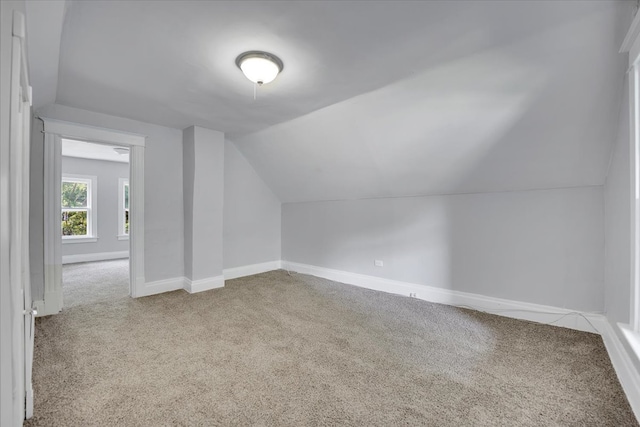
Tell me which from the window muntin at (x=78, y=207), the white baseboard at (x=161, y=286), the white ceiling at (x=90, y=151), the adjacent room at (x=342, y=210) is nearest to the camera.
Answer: the adjacent room at (x=342, y=210)

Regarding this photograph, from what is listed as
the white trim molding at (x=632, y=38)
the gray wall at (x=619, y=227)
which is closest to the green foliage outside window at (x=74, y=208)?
the white trim molding at (x=632, y=38)

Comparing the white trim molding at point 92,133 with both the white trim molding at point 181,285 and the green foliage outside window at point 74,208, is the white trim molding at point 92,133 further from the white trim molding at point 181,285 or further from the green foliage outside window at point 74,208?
the green foliage outside window at point 74,208

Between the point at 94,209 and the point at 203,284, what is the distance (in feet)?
14.2

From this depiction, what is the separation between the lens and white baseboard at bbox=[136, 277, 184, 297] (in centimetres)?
363

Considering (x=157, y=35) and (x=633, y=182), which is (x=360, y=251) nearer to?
(x=633, y=182)

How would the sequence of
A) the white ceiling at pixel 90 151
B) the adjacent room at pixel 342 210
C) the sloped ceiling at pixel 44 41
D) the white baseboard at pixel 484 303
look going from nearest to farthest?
the sloped ceiling at pixel 44 41, the adjacent room at pixel 342 210, the white baseboard at pixel 484 303, the white ceiling at pixel 90 151

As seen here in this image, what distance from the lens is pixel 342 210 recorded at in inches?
175

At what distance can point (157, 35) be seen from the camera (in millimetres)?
1878

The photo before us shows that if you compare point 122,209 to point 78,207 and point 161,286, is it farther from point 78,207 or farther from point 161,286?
point 161,286

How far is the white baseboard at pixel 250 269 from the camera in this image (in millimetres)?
4484

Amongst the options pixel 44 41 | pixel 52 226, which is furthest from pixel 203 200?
pixel 44 41

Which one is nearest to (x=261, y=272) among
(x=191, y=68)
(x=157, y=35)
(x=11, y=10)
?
(x=191, y=68)

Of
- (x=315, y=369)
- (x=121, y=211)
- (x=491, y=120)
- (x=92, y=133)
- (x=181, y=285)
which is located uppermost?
(x=92, y=133)

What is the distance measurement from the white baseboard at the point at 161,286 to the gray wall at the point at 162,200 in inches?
2.1
